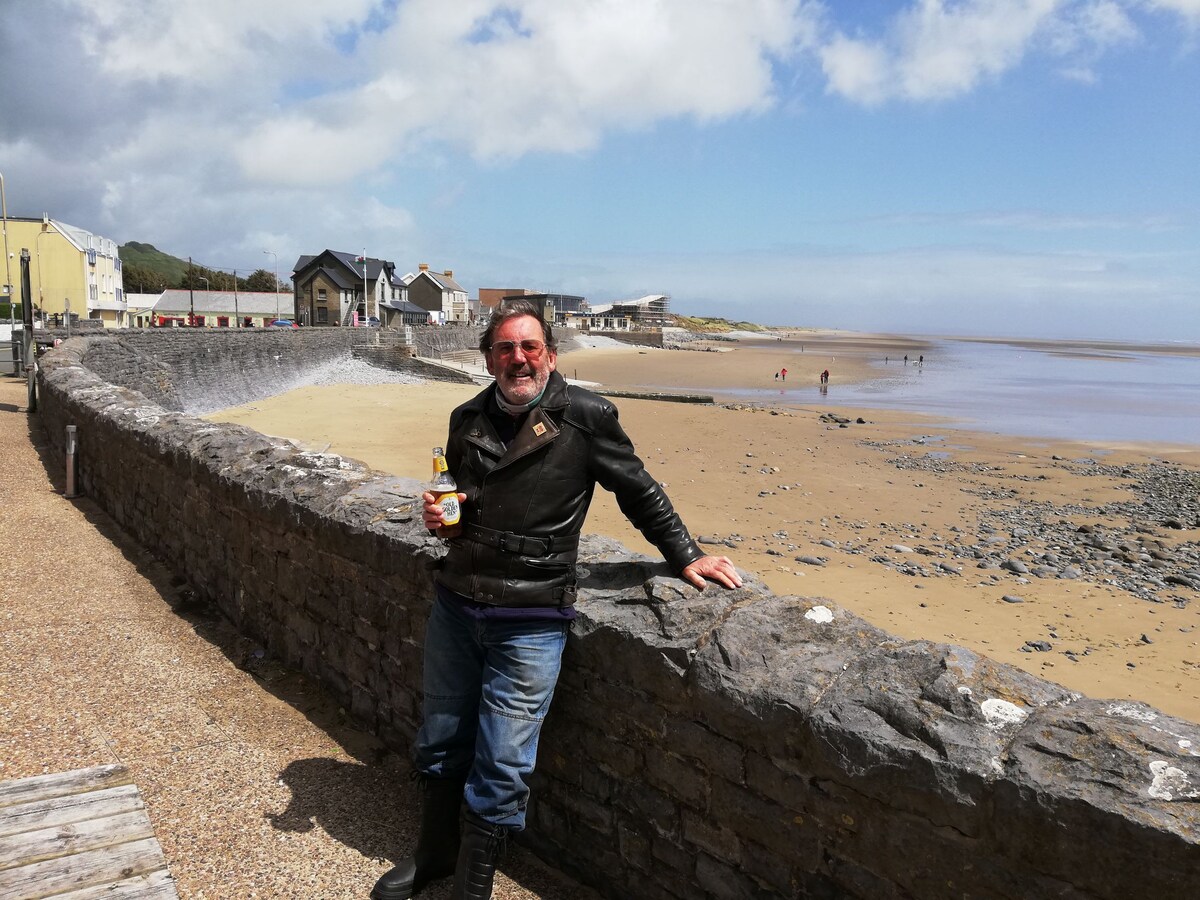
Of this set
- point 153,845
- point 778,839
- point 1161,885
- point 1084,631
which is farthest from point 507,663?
point 1084,631

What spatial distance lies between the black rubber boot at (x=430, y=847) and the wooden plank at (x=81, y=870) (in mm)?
805

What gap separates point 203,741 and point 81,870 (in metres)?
1.15

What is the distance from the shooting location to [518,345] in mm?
2715

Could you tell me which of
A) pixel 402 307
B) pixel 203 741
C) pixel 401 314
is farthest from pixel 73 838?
pixel 402 307

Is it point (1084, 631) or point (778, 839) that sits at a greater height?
point (778, 839)

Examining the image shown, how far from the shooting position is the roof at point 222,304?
69.0m

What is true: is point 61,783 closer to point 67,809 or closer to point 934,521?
point 67,809

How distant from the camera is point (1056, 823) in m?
1.83

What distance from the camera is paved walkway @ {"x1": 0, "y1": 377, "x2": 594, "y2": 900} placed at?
3.04 m

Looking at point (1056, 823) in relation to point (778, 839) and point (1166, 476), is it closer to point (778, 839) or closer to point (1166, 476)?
point (778, 839)

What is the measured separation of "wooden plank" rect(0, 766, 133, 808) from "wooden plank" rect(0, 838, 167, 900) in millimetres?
474

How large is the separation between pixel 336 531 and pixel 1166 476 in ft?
65.1

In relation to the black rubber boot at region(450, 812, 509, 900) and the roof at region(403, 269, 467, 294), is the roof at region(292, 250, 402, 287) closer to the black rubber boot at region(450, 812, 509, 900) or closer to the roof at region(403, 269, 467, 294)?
the roof at region(403, 269, 467, 294)

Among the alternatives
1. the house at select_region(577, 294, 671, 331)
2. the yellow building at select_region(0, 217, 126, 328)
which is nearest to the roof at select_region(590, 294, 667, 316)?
the house at select_region(577, 294, 671, 331)
